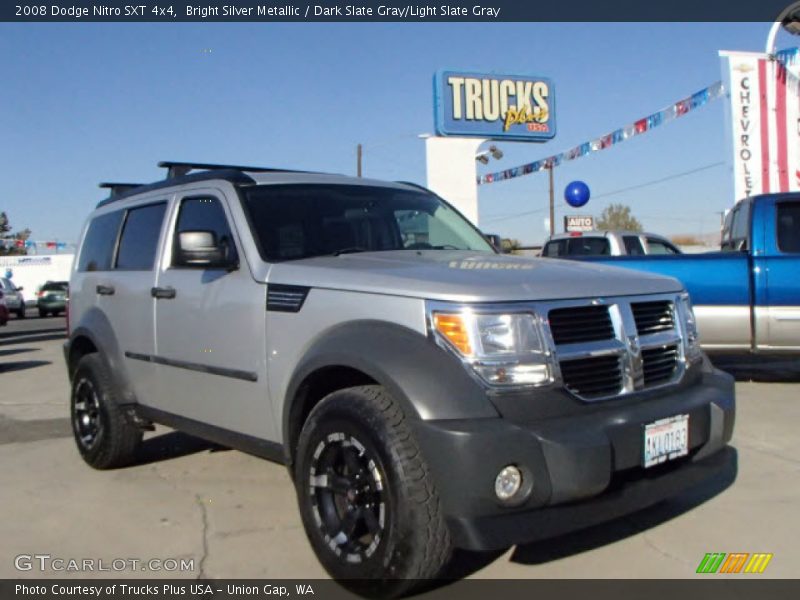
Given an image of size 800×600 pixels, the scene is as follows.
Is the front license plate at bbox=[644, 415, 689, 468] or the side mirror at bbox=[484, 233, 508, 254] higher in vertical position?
the side mirror at bbox=[484, 233, 508, 254]

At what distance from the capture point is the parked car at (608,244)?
11.9 meters

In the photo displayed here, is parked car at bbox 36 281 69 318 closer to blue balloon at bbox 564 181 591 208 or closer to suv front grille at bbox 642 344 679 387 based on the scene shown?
blue balloon at bbox 564 181 591 208

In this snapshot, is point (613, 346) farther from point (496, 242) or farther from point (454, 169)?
point (454, 169)

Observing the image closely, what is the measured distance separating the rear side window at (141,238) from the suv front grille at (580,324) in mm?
2728

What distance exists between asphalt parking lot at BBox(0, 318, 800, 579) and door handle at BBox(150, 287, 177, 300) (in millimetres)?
1225

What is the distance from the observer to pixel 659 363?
3475mm

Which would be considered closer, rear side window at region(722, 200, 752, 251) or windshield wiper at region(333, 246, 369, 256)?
windshield wiper at region(333, 246, 369, 256)

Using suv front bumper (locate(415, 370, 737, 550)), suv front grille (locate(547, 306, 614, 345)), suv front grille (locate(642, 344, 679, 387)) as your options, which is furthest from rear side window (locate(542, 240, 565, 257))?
suv front bumper (locate(415, 370, 737, 550))

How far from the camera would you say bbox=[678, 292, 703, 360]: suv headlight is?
3688 mm

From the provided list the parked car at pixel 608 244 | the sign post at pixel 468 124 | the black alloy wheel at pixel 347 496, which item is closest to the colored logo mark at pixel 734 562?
the black alloy wheel at pixel 347 496

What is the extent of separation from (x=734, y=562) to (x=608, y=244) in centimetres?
890

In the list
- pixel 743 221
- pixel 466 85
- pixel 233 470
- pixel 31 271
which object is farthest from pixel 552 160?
pixel 31 271

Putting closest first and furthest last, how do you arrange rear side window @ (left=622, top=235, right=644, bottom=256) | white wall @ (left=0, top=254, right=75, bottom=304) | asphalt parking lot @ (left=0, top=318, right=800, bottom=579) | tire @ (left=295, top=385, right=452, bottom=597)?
1. tire @ (left=295, top=385, right=452, bottom=597)
2. asphalt parking lot @ (left=0, top=318, right=800, bottom=579)
3. rear side window @ (left=622, top=235, right=644, bottom=256)
4. white wall @ (left=0, top=254, right=75, bottom=304)

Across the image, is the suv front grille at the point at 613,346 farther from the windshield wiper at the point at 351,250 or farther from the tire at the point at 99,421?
the tire at the point at 99,421
